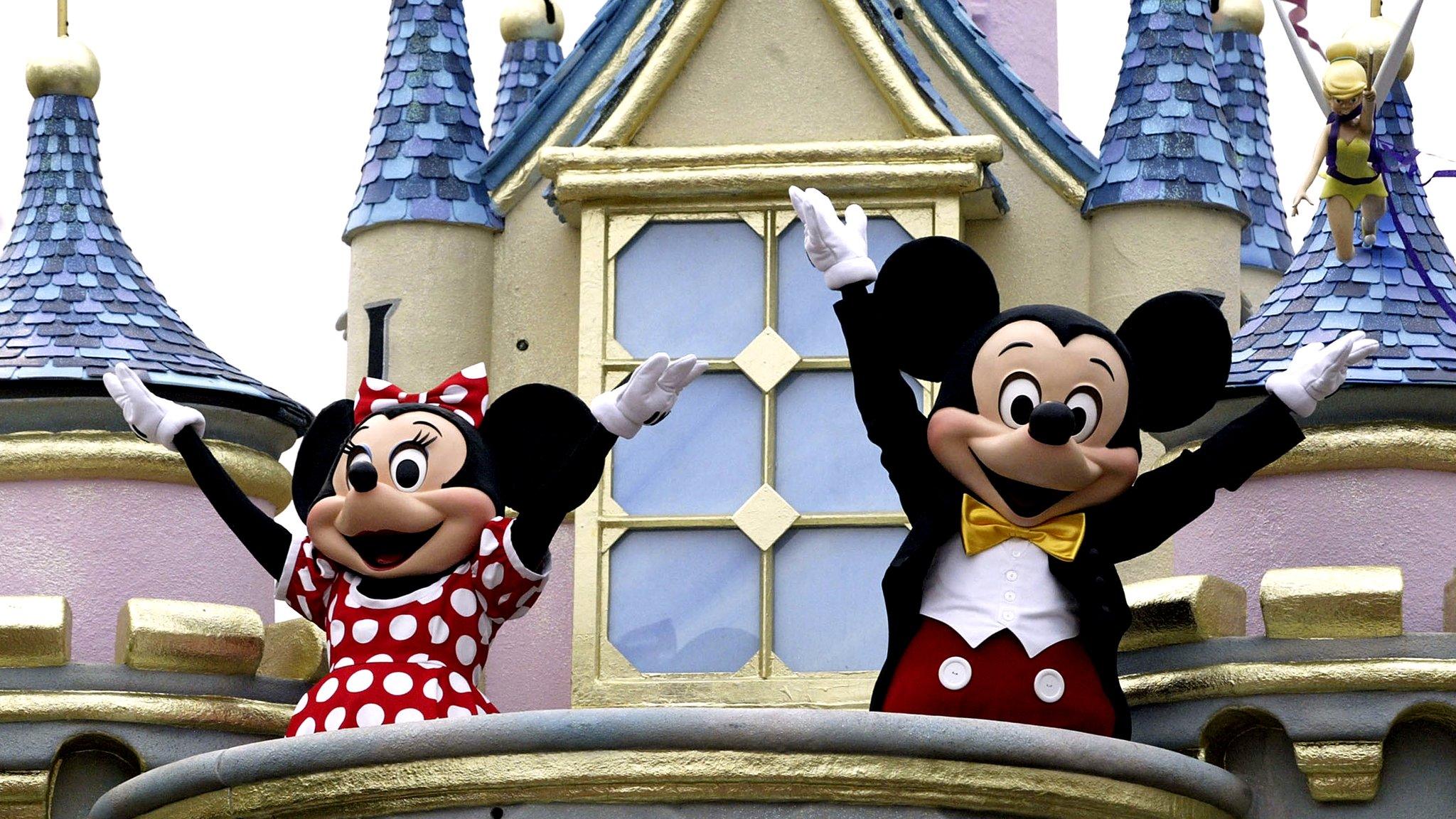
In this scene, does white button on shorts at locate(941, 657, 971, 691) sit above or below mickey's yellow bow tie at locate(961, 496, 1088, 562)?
below

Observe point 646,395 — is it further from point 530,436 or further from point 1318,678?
point 1318,678

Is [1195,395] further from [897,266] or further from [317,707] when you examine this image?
[317,707]

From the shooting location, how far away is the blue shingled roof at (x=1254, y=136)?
10.7 metres

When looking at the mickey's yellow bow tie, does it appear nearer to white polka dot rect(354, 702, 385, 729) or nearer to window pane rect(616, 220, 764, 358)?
white polka dot rect(354, 702, 385, 729)

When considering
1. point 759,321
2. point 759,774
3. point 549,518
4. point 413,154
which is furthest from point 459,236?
point 759,774

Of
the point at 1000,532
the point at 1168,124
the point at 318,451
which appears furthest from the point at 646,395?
the point at 1168,124

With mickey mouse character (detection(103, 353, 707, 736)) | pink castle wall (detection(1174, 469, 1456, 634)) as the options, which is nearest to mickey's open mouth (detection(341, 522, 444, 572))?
mickey mouse character (detection(103, 353, 707, 736))

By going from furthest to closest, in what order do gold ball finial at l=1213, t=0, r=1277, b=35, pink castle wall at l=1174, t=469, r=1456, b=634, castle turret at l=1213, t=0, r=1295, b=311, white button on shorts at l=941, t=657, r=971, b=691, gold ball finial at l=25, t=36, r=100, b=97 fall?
castle turret at l=1213, t=0, r=1295, b=311 → gold ball finial at l=1213, t=0, r=1277, b=35 → gold ball finial at l=25, t=36, r=100, b=97 → pink castle wall at l=1174, t=469, r=1456, b=634 → white button on shorts at l=941, t=657, r=971, b=691

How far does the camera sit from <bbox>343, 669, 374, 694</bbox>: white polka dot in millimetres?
7098

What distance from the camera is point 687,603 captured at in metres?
8.22

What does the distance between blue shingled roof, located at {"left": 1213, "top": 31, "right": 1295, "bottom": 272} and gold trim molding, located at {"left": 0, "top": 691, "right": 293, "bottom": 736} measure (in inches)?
174

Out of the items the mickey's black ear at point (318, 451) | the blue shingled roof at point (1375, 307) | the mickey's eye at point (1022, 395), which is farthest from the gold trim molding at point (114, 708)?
the blue shingled roof at point (1375, 307)

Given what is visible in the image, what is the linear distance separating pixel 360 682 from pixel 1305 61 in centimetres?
311

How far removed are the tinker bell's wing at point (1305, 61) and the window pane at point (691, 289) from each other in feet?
5.22
